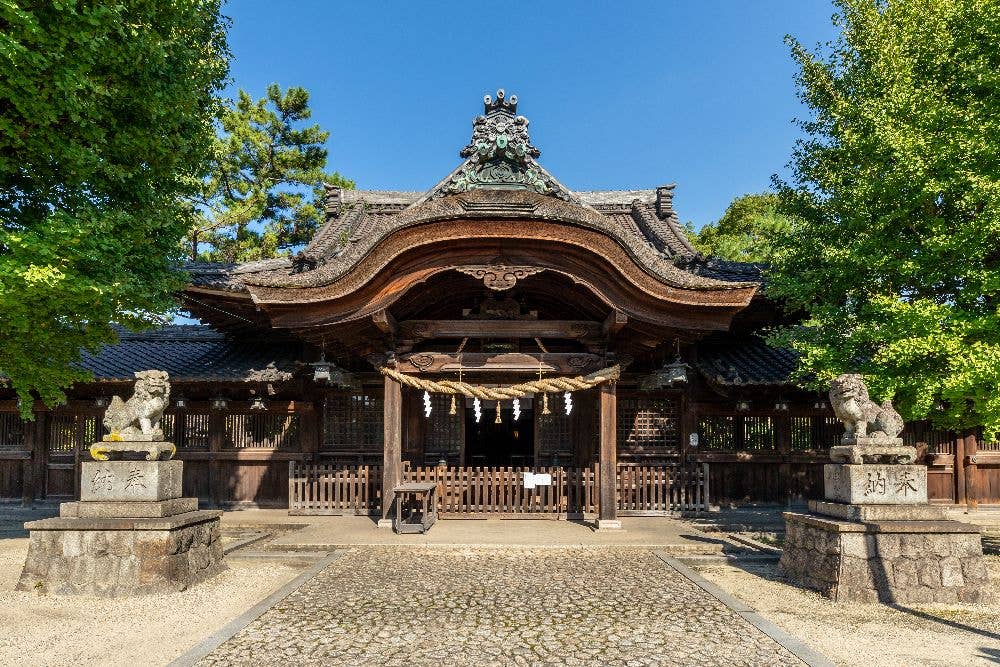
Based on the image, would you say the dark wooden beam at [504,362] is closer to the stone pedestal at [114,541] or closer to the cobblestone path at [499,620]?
the cobblestone path at [499,620]

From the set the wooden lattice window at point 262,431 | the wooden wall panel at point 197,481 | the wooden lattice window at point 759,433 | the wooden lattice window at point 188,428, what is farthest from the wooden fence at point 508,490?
the wooden lattice window at point 188,428

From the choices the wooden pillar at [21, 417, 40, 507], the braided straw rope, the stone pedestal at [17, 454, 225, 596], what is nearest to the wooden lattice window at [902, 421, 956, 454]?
the braided straw rope

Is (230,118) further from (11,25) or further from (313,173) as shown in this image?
(11,25)

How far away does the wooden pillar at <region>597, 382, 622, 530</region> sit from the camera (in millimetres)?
9891

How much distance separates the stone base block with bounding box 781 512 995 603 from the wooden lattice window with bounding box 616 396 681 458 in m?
6.24

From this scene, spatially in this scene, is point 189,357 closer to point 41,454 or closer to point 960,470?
point 41,454

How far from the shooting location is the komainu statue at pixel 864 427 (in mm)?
6570

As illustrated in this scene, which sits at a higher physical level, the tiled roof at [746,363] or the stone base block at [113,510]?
the tiled roof at [746,363]

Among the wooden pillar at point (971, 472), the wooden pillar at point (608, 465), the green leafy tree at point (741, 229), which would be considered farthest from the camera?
the green leafy tree at point (741, 229)

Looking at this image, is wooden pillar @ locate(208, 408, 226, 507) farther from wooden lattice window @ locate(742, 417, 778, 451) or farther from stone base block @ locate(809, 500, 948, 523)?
stone base block @ locate(809, 500, 948, 523)

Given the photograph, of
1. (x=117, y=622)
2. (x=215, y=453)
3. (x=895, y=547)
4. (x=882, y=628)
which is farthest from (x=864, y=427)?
(x=215, y=453)

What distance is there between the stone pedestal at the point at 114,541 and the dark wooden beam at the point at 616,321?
6.55 m

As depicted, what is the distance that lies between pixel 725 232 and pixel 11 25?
102ft

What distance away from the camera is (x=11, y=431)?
13250mm
